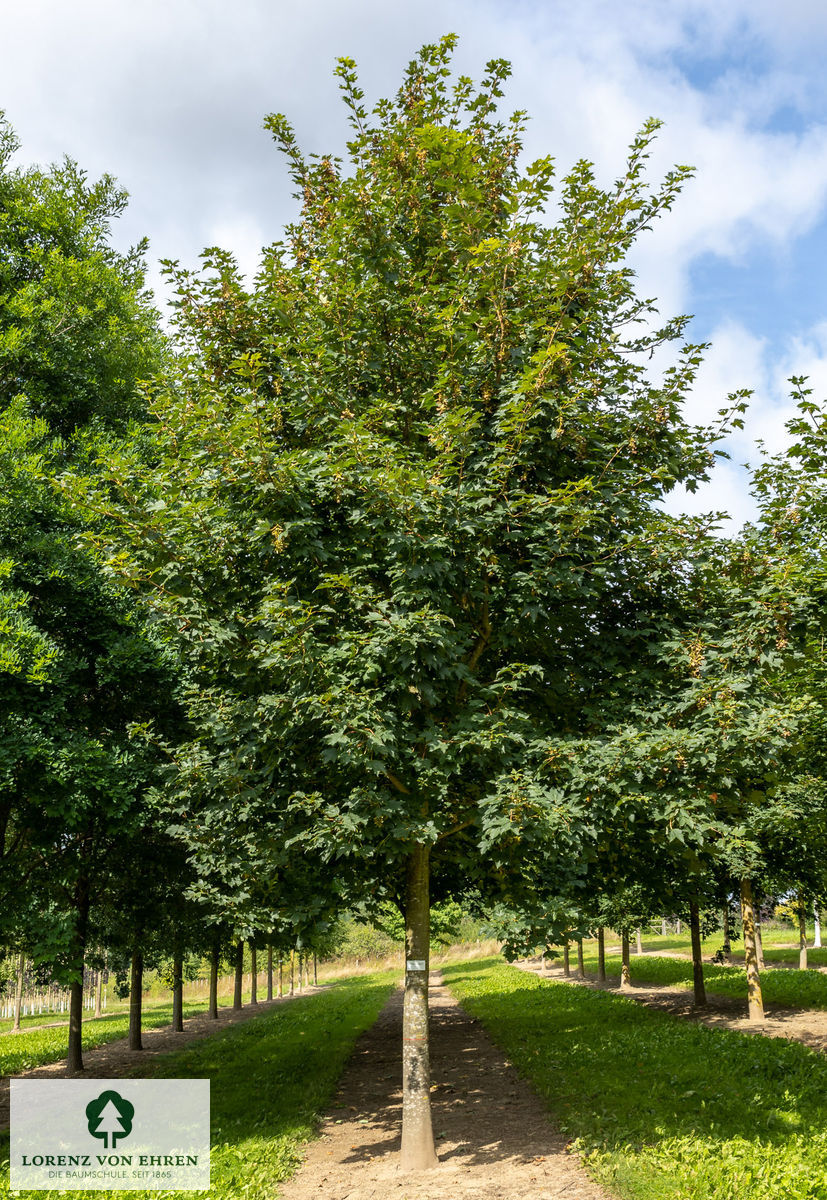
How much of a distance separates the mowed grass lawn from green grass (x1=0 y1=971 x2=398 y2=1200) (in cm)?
1152

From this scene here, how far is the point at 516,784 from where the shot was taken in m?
7.68

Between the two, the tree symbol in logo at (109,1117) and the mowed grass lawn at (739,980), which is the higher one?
the tree symbol in logo at (109,1117)

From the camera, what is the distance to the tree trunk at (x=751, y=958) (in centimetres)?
1900

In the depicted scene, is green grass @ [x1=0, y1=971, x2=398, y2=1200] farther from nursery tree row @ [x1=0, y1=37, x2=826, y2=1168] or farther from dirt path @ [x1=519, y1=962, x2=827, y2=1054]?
dirt path @ [x1=519, y1=962, x2=827, y2=1054]

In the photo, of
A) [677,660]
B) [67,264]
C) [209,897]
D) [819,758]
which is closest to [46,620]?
[209,897]

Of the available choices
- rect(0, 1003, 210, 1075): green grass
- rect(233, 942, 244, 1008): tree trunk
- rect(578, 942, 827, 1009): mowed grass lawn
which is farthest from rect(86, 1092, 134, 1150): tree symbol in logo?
rect(578, 942, 827, 1009): mowed grass lawn

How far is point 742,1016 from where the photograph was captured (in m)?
19.6

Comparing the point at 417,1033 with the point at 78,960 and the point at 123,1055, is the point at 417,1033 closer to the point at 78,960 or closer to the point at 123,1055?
the point at 78,960

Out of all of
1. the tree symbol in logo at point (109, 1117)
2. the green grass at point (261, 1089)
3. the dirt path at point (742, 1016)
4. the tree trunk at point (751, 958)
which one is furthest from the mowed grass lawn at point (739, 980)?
the tree symbol in logo at point (109, 1117)

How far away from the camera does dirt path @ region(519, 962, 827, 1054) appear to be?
54.6 feet

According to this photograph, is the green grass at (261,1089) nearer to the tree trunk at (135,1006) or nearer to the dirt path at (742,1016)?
the tree trunk at (135,1006)

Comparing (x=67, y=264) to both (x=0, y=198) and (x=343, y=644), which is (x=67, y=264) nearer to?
(x=0, y=198)

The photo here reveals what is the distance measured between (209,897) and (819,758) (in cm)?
1053

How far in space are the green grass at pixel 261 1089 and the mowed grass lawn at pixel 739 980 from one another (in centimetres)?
1152
